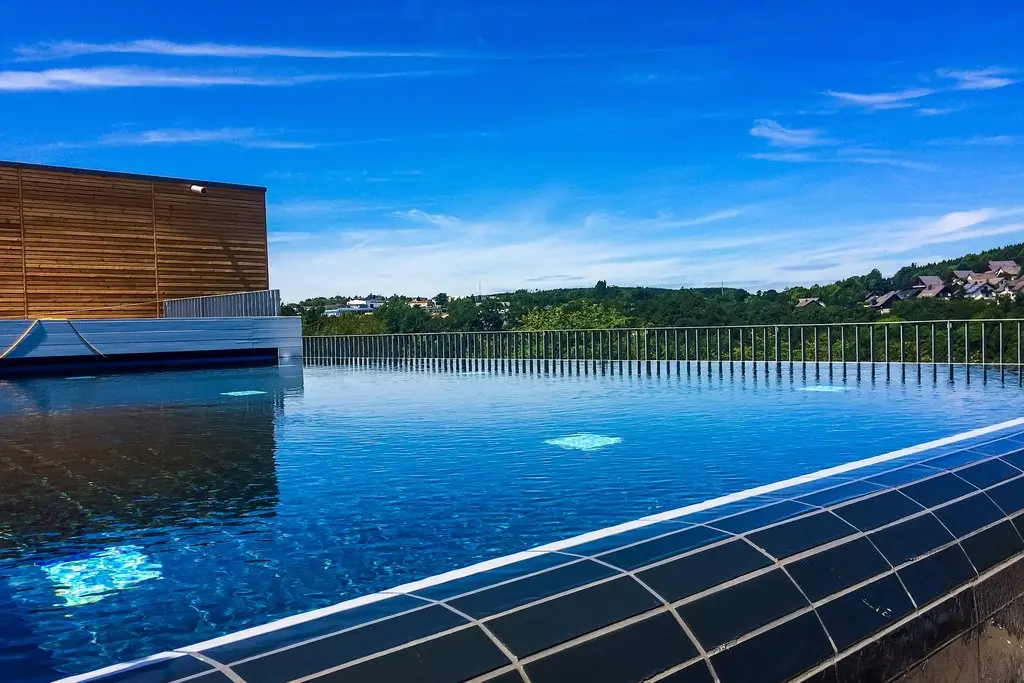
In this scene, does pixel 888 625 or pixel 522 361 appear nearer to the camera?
pixel 888 625

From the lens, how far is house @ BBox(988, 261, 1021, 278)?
27.3 metres

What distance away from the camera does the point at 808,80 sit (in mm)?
20500

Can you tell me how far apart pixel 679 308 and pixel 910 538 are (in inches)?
875

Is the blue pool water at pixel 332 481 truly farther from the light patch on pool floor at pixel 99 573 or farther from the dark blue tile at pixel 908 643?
the dark blue tile at pixel 908 643

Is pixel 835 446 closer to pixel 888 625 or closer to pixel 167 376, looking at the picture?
pixel 888 625

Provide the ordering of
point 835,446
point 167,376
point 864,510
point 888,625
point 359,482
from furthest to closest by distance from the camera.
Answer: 1. point 167,376
2. point 835,446
3. point 359,482
4. point 864,510
5. point 888,625

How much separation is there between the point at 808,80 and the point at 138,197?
17869 millimetres

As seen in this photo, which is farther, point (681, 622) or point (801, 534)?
point (801, 534)

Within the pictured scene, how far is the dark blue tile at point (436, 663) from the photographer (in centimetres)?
98

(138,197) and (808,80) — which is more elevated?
(808,80)

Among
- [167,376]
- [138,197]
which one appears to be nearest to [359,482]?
[167,376]

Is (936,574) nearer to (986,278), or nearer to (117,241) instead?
(117,241)

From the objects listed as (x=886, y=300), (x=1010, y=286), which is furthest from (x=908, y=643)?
(x=1010, y=286)

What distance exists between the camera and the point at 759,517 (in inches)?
66.2
